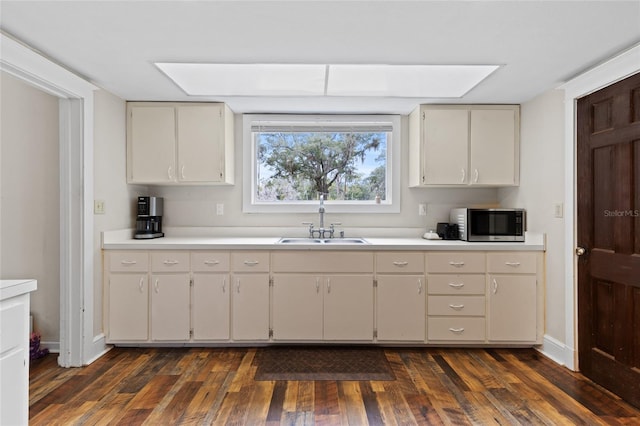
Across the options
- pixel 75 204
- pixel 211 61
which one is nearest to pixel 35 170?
pixel 75 204

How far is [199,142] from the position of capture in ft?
11.0

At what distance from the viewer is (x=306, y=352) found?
3.07m

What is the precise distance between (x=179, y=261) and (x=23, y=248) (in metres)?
1.22

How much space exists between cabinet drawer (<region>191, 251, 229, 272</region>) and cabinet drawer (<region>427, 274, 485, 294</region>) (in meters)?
1.66

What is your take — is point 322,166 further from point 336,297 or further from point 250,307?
point 250,307

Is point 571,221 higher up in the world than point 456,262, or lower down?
higher up

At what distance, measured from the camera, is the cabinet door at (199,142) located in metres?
3.36

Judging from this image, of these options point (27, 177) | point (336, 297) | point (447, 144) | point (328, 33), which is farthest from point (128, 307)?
point (447, 144)

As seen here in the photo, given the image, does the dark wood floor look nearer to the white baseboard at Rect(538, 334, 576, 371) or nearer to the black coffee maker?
the white baseboard at Rect(538, 334, 576, 371)

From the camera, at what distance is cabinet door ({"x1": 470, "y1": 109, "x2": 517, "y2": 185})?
3369mm

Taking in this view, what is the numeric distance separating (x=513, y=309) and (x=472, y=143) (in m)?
1.44

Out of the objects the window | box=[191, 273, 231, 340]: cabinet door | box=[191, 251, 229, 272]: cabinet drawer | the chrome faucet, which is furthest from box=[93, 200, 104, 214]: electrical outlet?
the chrome faucet

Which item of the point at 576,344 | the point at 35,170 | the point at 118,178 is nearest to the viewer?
the point at 576,344

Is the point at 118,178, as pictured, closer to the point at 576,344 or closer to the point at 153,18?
the point at 153,18
